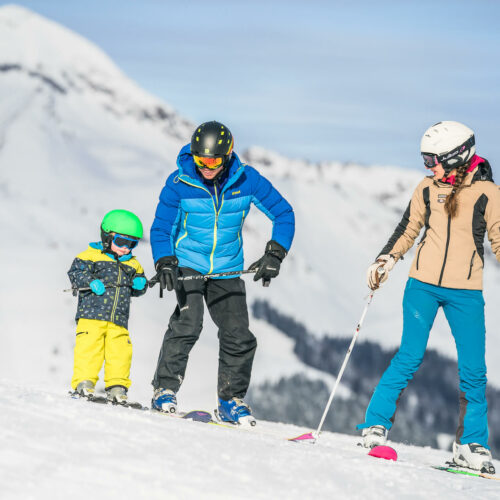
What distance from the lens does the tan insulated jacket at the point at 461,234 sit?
19.8 ft

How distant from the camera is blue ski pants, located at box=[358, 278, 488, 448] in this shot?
239 inches

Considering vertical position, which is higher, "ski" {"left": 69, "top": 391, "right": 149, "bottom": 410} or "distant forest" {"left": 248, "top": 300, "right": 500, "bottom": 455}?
"ski" {"left": 69, "top": 391, "right": 149, "bottom": 410}

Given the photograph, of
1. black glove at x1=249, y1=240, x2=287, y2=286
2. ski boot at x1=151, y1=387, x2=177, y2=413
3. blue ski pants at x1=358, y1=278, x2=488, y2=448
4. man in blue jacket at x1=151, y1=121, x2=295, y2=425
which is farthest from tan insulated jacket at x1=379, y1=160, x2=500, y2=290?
ski boot at x1=151, y1=387, x2=177, y2=413

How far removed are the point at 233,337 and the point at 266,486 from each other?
2931mm

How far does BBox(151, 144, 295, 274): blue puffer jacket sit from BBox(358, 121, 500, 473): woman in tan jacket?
47.1 inches

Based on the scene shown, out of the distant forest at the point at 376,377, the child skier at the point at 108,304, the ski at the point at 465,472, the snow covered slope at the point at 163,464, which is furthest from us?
the distant forest at the point at 376,377

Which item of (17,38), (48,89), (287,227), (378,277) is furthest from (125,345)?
(17,38)

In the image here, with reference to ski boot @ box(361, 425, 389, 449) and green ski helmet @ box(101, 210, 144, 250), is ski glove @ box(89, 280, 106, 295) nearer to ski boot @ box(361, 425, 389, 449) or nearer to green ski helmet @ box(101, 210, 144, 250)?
green ski helmet @ box(101, 210, 144, 250)

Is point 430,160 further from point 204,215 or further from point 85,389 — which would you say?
point 85,389

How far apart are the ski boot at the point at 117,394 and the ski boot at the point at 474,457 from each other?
8.57 feet

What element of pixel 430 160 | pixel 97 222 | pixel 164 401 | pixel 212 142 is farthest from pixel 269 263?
pixel 97 222

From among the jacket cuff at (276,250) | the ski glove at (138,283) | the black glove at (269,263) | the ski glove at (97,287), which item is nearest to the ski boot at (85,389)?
the ski glove at (97,287)

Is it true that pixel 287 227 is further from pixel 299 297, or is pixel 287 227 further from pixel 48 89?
pixel 48 89

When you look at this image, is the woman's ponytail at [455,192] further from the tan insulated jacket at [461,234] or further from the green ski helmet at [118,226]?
the green ski helmet at [118,226]
